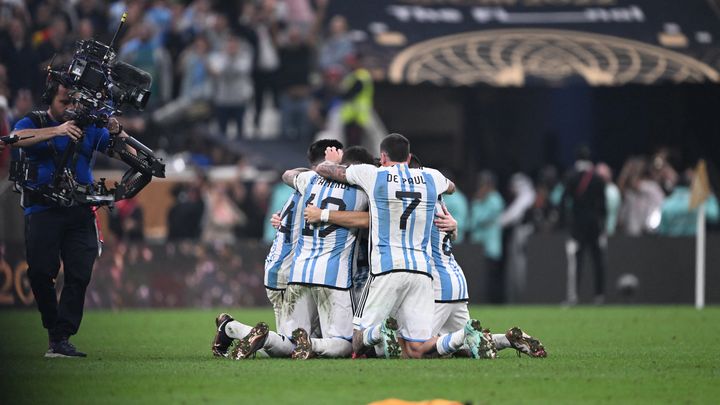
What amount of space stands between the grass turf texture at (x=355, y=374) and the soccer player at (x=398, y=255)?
413 mm

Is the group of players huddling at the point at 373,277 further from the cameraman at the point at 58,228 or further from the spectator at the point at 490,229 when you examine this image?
the spectator at the point at 490,229

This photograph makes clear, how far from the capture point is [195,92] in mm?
28109

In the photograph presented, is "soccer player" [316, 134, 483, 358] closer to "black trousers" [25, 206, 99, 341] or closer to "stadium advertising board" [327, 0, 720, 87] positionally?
"black trousers" [25, 206, 99, 341]

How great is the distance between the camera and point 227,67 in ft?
92.1

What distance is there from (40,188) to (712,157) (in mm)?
19061

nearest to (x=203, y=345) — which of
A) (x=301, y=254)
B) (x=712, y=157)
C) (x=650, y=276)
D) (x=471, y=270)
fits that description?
(x=301, y=254)

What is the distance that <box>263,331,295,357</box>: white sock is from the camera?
13.1 metres

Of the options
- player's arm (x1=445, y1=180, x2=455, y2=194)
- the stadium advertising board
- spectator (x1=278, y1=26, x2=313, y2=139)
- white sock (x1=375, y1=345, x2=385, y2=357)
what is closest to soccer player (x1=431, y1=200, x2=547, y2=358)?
player's arm (x1=445, y1=180, x2=455, y2=194)

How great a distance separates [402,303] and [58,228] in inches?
121

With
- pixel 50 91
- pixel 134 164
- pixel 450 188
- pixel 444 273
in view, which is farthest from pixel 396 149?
pixel 50 91

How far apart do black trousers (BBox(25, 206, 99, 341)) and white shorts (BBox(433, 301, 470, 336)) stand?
3.12m

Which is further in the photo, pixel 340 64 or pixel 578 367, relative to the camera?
pixel 340 64

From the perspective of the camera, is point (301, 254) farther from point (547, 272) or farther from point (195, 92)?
point (195, 92)

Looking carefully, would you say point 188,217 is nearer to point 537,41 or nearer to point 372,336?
point 537,41
